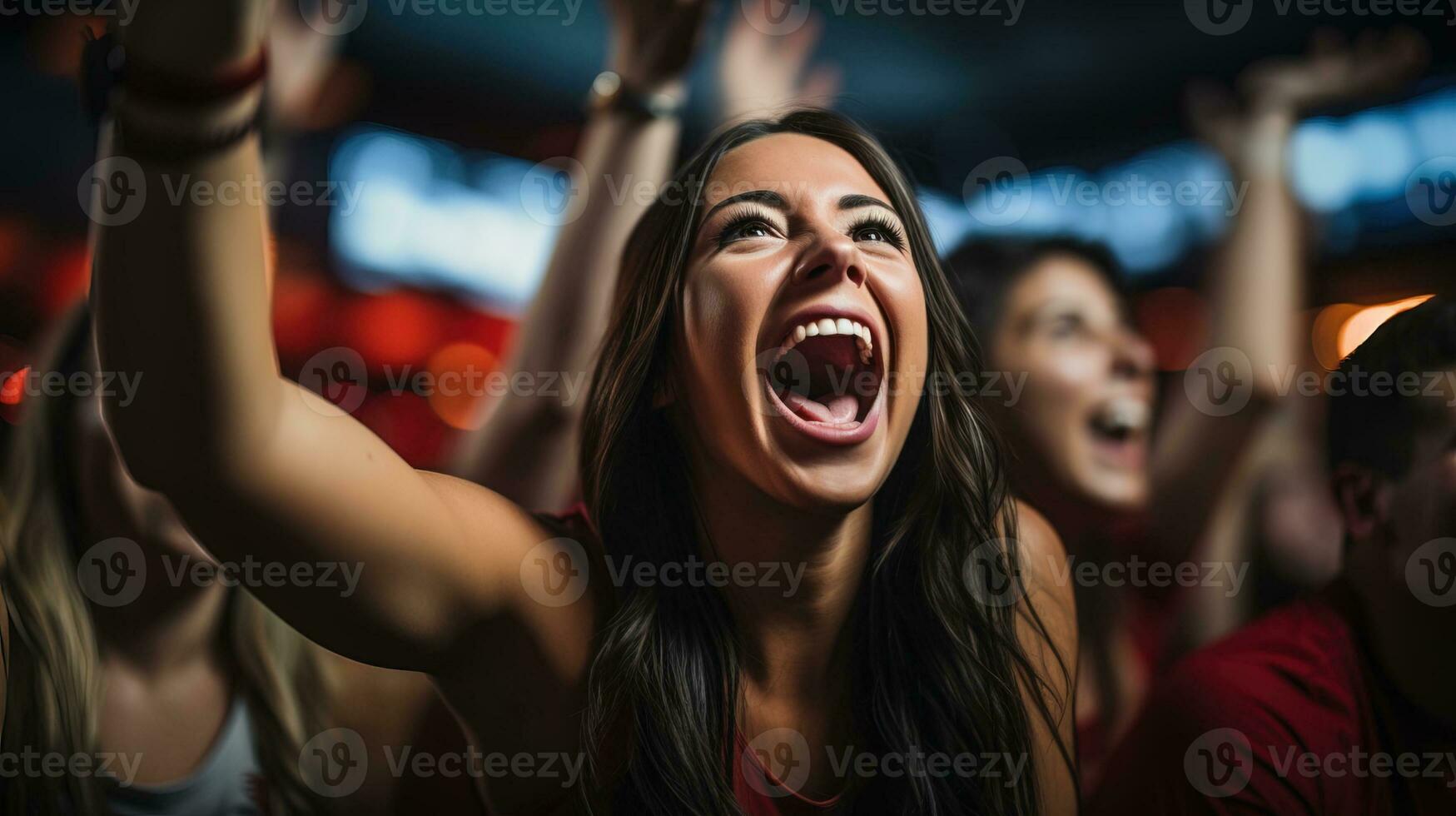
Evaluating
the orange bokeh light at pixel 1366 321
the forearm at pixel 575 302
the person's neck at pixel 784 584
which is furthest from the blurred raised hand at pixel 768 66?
the orange bokeh light at pixel 1366 321

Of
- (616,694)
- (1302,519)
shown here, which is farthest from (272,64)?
(1302,519)

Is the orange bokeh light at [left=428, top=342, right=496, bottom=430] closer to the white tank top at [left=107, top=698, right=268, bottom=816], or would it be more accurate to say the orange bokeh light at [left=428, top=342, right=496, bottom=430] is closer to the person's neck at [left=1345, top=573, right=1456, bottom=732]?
the white tank top at [left=107, top=698, right=268, bottom=816]

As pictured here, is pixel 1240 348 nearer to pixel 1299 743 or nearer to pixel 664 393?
pixel 1299 743

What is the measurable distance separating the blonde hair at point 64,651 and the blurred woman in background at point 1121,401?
100 centimetres

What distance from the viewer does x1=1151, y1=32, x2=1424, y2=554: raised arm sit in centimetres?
146

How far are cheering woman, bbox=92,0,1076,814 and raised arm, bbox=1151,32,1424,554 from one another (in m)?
0.37

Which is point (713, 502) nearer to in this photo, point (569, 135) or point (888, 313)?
point (888, 313)

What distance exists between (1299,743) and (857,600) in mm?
636

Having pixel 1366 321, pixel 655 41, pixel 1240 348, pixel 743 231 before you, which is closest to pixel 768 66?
pixel 655 41

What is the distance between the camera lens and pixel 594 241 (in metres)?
1.26

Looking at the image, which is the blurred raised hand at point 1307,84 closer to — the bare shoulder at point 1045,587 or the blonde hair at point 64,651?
the bare shoulder at point 1045,587

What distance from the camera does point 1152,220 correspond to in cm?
153

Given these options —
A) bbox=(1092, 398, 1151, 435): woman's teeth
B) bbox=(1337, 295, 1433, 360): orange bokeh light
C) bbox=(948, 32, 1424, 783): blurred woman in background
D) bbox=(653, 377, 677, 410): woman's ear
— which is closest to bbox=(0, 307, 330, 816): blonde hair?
bbox=(653, 377, 677, 410): woman's ear

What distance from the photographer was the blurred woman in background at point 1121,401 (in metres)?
1.41
